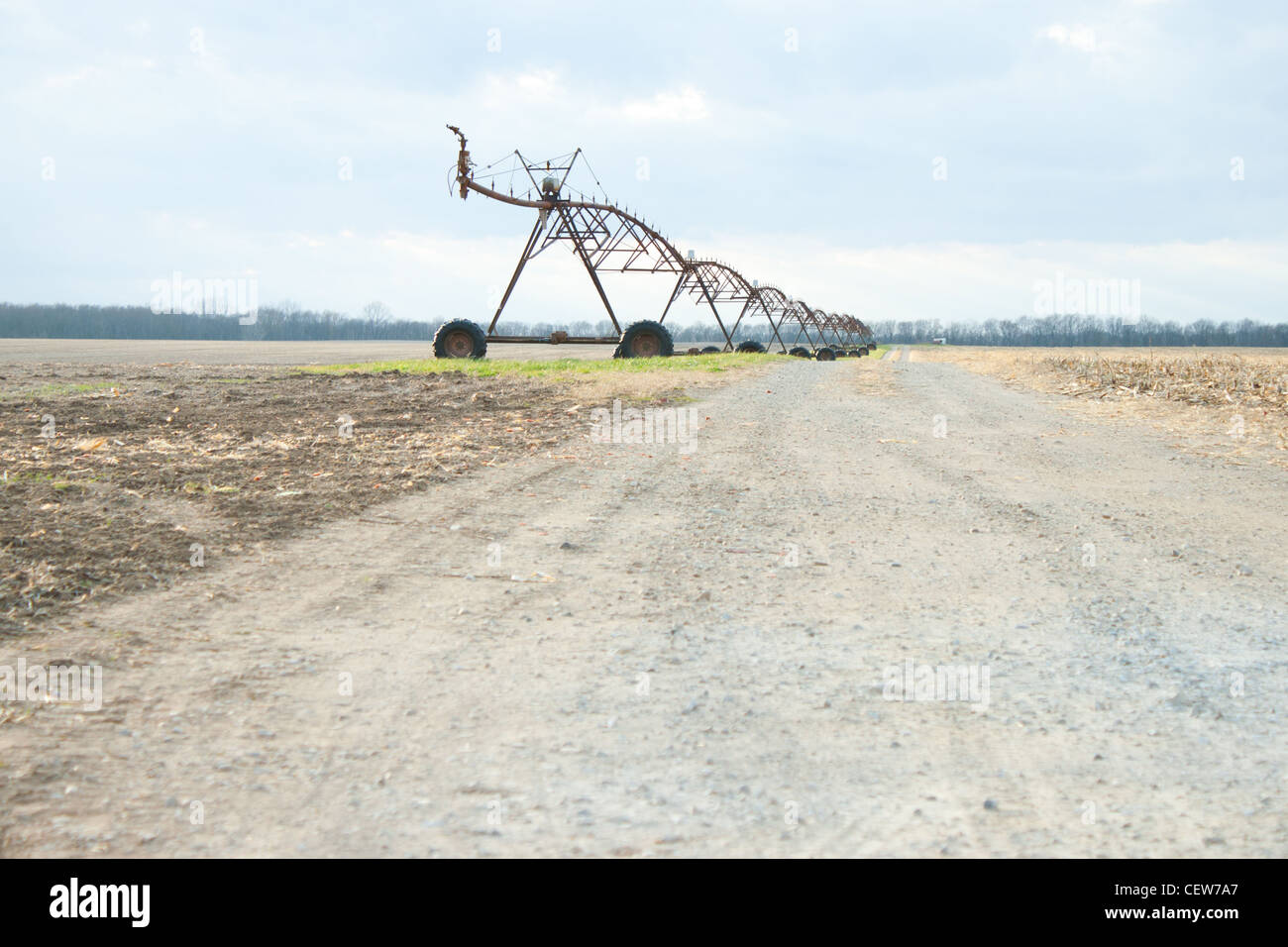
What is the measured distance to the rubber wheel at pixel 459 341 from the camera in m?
23.5

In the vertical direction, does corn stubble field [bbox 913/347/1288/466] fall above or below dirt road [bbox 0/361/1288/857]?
above

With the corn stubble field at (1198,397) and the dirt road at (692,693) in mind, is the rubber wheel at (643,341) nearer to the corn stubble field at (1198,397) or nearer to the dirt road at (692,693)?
the corn stubble field at (1198,397)

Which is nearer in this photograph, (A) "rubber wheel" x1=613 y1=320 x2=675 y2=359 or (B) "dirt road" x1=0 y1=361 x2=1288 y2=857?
(B) "dirt road" x1=0 y1=361 x2=1288 y2=857

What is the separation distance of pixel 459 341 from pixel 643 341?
5.28m

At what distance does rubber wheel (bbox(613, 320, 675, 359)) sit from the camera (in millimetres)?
24391

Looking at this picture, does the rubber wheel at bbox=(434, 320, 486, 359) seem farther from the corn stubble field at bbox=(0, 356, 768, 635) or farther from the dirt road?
the dirt road

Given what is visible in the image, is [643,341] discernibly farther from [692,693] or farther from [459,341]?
[692,693]

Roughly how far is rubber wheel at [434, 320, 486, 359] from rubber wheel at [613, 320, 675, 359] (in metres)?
3.94

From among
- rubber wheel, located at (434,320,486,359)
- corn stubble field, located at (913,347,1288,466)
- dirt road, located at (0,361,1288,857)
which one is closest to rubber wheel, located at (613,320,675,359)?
rubber wheel, located at (434,320,486,359)

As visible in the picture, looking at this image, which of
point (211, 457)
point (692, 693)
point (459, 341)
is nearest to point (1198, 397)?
point (692, 693)

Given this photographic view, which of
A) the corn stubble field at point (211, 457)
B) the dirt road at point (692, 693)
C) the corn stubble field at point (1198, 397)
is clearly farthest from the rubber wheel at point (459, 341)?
the dirt road at point (692, 693)

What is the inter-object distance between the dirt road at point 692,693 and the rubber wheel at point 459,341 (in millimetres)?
17618
